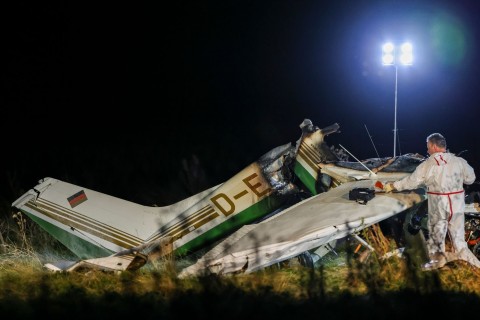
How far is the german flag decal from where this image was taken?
28.9ft

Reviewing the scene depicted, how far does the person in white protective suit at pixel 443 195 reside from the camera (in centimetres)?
700

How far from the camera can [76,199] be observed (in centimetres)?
884

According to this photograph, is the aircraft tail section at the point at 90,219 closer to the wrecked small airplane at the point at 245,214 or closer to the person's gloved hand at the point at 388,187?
the wrecked small airplane at the point at 245,214

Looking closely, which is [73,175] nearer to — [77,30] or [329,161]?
[329,161]

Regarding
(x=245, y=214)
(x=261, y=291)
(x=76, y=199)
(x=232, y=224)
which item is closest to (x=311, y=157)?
(x=245, y=214)

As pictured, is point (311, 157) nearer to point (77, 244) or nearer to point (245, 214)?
point (245, 214)

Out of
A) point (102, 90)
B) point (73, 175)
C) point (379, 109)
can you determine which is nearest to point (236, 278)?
point (73, 175)

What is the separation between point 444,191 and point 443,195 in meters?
0.04

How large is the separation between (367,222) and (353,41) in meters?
34.0

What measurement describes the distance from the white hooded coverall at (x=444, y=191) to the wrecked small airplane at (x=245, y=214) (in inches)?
13.4

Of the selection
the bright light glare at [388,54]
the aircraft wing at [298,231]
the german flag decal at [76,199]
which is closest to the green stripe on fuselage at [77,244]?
the german flag decal at [76,199]

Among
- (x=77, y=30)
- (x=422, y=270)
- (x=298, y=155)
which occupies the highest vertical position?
(x=77, y=30)

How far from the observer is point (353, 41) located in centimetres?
4000

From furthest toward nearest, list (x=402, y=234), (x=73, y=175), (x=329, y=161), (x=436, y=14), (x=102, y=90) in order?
(x=102, y=90), (x=436, y=14), (x=73, y=175), (x=329, y=161), (x=402, y=234)
